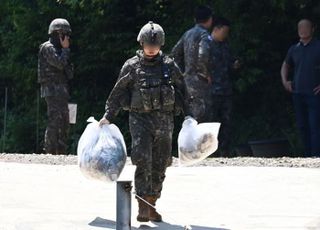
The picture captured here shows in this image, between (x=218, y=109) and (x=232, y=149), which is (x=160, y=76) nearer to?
(x=218, y=109)

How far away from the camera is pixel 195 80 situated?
13305 millimetres

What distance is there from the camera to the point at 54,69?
1362 cm

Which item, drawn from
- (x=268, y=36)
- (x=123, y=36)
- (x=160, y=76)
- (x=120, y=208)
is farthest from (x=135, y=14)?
(x=120, y=208)

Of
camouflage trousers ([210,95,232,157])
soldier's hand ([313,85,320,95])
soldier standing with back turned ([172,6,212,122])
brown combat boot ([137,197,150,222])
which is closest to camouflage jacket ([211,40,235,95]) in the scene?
camouflage trousers ([210,95,232,157])

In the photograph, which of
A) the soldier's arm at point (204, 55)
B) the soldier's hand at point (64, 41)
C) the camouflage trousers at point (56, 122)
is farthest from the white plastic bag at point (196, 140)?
the camouflage trousers at point (56, 122)

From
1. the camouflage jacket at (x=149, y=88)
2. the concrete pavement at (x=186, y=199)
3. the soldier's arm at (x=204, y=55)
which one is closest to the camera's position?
the camouflage jacket at (x=149, y=88)

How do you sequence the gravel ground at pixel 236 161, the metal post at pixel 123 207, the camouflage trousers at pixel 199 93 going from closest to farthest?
the metal post at pixel 123 207
the gravel ground at pixel 236 161
the camouflage trousers at pixel 199 93

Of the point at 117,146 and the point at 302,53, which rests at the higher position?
the point at 302,53

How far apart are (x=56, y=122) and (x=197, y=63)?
227 cm

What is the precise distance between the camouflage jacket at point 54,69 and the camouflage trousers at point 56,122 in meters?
0.13

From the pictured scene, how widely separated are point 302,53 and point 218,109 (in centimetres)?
142

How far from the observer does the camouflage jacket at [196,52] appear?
12961mm

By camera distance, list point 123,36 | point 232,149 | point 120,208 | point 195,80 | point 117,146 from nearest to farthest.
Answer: point 120,208
point 117,146
point 195,80
point 232,149
point 123,36

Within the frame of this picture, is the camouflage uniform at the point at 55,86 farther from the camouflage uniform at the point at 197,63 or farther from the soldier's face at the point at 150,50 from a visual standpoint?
the soldier's face at the point at 150,50
